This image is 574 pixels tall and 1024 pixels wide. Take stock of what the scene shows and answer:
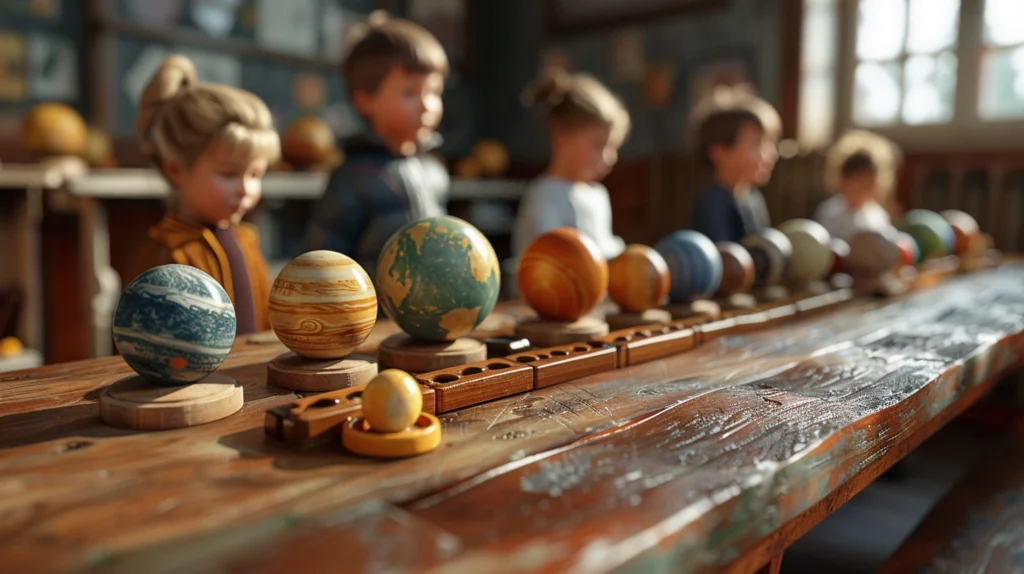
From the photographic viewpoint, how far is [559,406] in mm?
924

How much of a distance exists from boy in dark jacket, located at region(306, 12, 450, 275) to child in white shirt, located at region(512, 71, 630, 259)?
376 mm

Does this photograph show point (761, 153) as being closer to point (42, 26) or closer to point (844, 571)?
point (844, 571)

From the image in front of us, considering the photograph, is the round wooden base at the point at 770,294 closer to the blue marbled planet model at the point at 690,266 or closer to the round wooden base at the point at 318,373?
the blue marbled planet model at the point at 690,266

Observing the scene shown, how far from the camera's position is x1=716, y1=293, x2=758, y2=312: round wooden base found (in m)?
1.57

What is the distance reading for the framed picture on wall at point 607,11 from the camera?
14.8 ft

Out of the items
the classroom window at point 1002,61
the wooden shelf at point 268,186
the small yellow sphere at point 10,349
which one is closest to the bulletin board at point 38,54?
A: the wooden shelf at point 268,186

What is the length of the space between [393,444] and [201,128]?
82 cm

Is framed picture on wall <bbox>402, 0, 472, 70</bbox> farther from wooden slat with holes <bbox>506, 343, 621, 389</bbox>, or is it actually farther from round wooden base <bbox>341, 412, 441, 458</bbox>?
round wooden base <bbox>341, 412, 441, 458</bbox>

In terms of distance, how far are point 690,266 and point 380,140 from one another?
0.85 metres

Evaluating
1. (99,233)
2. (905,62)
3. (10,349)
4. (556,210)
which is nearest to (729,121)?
(556,210)

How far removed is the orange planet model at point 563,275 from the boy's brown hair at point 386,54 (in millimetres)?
735

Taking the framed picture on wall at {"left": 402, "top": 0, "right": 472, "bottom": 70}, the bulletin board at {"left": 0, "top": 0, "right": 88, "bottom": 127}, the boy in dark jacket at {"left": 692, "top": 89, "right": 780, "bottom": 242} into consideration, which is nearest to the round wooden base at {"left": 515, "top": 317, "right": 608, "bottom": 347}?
the boy in dark jacket at {"left": 692, "top": 89, "right": 780, "bottom": 242}

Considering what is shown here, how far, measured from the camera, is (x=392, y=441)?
737mm

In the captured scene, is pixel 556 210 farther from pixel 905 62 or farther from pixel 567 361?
pixel 905 62
